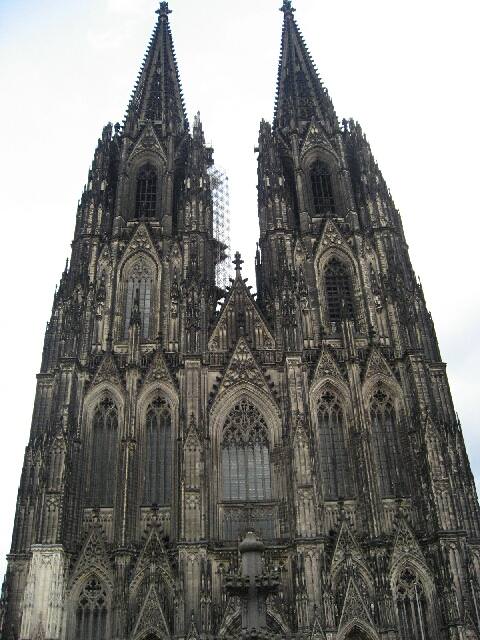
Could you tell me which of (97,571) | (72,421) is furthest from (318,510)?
(72,421)

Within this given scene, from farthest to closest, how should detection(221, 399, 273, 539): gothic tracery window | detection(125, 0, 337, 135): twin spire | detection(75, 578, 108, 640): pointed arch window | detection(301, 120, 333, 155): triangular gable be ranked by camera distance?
detection(125, 0, 337, 135): twin spire, detection(301, 120, 333, 155): triangular gable, detection(221, 399, 273, 539): gothic tracery window, detection(75, 578, 108, 640): pointed arch window

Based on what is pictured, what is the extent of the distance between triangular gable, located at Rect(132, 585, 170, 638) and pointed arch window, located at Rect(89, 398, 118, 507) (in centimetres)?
389

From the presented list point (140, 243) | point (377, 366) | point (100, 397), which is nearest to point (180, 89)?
point (140, 243)

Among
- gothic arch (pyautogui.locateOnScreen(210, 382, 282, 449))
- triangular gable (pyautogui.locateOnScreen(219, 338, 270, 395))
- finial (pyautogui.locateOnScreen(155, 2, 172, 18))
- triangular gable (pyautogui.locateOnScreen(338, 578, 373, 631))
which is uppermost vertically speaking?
finial (pyautogui.locateOnScreen(155, 2, 172, 18))

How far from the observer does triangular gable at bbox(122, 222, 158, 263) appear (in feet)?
109

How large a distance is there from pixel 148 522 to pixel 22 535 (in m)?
4.53

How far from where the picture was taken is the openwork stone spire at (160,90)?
39.8 metres

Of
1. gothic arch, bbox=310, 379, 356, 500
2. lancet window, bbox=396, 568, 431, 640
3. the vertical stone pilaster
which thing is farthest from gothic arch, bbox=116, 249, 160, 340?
lancet window, bbox=396, 568, 431, 640

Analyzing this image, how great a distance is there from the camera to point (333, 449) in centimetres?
2834

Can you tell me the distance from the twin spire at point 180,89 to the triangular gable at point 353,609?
24.2 m

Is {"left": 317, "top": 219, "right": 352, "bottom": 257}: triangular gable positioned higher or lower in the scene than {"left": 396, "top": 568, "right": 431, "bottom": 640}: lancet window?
higher

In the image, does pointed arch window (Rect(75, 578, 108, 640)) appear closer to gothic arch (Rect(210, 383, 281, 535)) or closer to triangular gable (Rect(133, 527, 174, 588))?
triangular gable (Rect(133, 527, 174, 588))

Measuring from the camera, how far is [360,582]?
82.3ft

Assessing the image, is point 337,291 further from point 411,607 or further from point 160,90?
point 160,90
